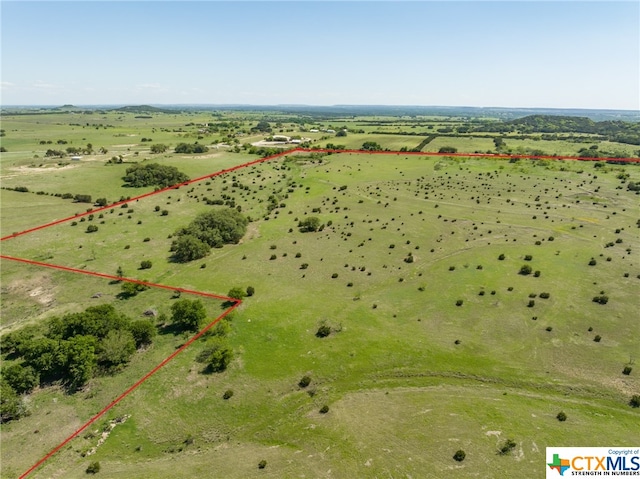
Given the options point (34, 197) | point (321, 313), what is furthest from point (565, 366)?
point (34, 197)

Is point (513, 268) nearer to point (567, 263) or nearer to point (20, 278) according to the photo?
point (567, 263)

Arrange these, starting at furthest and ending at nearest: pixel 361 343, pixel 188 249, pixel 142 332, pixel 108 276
A: pixel 188 249, pixel 108 276, pixel 361 343, pixel 142 332

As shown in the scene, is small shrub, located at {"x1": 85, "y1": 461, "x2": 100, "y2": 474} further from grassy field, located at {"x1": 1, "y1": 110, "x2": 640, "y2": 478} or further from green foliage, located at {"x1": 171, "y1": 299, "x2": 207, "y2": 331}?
green foliage, located at {"x1": 171, "y1": 299, "x2": 207, "y2": 331}

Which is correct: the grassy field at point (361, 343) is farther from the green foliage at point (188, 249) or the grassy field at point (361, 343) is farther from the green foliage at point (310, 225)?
the green foliage at point (188, 249)

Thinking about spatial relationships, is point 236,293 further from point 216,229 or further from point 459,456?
point 459,456

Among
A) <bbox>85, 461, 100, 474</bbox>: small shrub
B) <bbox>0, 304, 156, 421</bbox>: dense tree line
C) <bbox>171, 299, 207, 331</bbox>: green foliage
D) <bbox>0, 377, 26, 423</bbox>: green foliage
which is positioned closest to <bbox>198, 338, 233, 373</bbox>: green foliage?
<bbox>171, 299, 207, 331</bbox>: green foliage

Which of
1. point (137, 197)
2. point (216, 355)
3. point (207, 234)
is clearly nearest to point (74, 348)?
point (216, 355)
